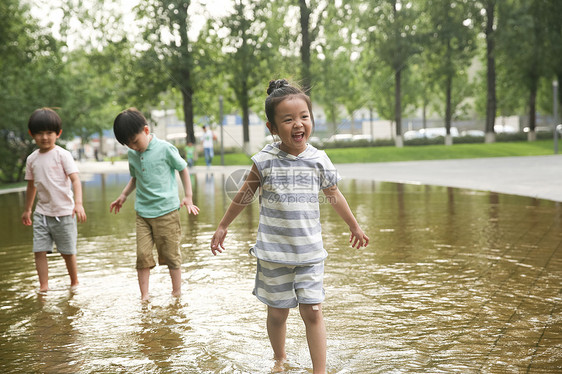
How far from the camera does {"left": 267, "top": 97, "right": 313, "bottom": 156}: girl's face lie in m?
3.24

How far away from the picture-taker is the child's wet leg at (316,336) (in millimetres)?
3230

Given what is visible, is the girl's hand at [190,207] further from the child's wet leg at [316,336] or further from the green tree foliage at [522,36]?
the green tree foliage at [522,36]

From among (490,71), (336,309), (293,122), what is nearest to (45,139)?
(336,309)

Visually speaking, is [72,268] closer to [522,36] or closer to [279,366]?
[279,366]

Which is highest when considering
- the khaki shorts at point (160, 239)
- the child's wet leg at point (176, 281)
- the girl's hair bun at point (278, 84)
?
the girl's hair bun at point (278, 84)

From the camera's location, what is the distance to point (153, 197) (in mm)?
4984

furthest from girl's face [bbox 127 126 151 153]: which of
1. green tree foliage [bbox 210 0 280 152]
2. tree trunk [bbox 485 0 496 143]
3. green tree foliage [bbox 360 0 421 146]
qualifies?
tree trunk [bbox 485 0 496 143]

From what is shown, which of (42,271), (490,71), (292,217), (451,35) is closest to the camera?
(292,217)

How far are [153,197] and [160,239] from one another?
333 millimetres

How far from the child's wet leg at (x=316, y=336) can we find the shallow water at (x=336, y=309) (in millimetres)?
164

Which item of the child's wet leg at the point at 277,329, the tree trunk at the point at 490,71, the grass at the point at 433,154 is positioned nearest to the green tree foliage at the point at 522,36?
the tree trunk at the point at 490,71

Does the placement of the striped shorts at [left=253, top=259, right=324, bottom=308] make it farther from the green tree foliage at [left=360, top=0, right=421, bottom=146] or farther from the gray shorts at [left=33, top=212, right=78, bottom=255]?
the green tree foliage at [left=360, top=0, right=421, bottom=146]

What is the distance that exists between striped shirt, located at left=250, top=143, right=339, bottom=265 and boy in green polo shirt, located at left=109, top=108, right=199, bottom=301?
170cm

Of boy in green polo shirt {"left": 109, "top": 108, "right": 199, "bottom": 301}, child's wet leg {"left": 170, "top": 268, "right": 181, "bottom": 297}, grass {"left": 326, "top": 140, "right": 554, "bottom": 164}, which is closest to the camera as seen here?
boy in green polo shirt {"left": 109, "top": 108, "right": 199, "bottom": 301}
